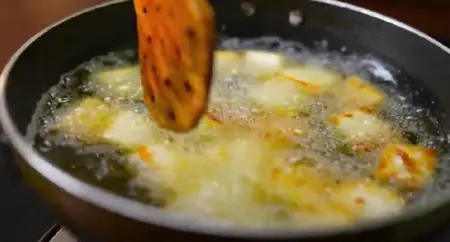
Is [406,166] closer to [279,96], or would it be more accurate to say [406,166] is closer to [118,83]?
[279,96]

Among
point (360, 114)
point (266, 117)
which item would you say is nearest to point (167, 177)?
point (266, 117)

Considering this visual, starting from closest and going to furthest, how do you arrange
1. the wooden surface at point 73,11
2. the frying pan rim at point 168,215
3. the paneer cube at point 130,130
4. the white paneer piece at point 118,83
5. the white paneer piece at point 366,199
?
the frying pan rim at point 168,215
the white paneer piece at point 366,199
the paneer cube at point 130,130
the white paneer piece at point 118,83
the wooden surface at point 73,11

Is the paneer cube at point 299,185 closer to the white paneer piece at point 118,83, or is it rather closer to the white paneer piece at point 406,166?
the white paneer piece at point 406,166

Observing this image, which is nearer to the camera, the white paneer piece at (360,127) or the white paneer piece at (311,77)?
the white paneer piece at (360,127)

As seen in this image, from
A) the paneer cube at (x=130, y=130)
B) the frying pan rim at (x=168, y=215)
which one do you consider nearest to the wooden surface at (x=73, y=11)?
the paneer cube at (x=130, y=130)

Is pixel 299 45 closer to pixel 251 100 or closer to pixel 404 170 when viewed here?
pixel 251 100

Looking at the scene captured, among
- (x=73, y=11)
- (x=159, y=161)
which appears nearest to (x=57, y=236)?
(x=159, y=161)
